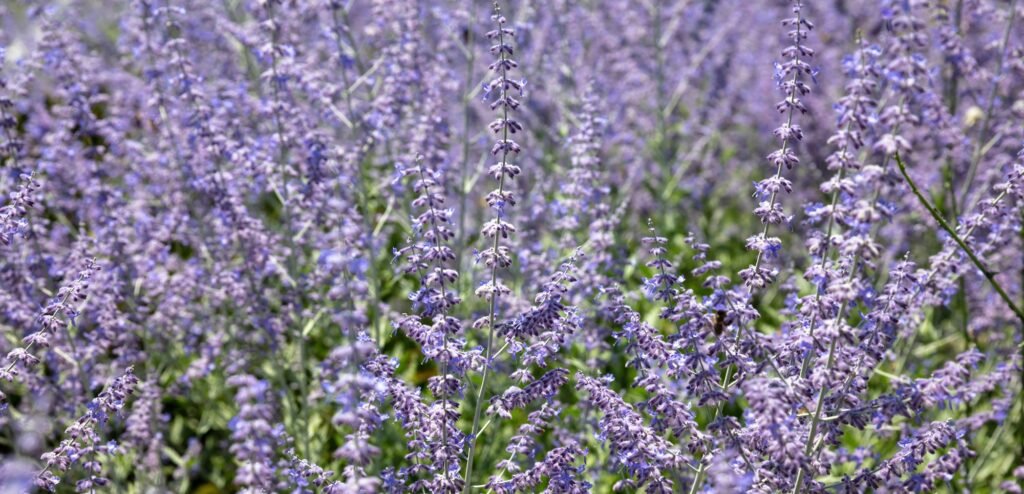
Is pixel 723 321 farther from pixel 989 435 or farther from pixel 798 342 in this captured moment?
pixel 989 435

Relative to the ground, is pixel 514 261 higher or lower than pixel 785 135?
higher

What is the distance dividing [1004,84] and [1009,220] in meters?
3.60

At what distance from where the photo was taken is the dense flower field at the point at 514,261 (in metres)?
3.51

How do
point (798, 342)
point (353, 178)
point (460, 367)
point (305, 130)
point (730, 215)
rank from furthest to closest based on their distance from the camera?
point (730, 215), point (353, 178), point (305, 130), point (460, 367), point (798, 342)

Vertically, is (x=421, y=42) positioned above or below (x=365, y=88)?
below

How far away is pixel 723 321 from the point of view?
11.8 ft

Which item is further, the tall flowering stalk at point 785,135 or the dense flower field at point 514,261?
the dense flower field at point 514,261

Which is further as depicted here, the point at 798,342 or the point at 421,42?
the point at 421,42

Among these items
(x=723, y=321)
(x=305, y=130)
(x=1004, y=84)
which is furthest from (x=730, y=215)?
(x=723, y=321)

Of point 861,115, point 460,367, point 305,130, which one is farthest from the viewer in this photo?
point 305,130

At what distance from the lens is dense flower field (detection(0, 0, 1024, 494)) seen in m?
3.51

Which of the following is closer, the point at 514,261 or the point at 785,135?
the point at 785,135

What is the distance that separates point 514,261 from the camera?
693 cm

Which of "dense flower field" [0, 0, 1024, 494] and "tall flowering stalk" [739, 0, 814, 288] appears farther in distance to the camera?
"dense flower field" [0, 0, 1024, 494]
